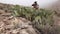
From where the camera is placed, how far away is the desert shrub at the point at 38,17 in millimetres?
1110

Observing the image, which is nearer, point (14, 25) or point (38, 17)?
point (14, 25)

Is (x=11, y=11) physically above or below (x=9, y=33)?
above

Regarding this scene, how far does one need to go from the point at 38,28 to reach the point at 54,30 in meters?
0.12

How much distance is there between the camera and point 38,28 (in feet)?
3.63

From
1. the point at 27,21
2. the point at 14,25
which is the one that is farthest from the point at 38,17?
the point at 14,25

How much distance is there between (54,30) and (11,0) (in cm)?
72

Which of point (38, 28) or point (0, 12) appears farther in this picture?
point (0, 12)

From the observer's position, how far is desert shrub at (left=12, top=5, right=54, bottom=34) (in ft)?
3.64

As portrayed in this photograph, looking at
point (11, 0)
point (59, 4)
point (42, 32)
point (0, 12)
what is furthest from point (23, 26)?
point (59, 4)

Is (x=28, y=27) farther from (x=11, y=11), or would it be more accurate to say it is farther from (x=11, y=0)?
(x=11, y=0)

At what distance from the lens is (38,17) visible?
3.90 ft

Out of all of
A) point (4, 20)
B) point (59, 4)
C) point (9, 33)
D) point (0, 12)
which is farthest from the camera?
point (59, 4)

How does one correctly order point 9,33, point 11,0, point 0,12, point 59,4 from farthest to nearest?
point 59,4 → point 11,0 → point 0,12 → point 9,33

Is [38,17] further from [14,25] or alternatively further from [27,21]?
[14,25]
